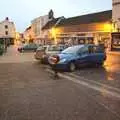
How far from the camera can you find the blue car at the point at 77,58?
2348 centimetres

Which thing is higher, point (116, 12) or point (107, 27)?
point (116, 12)

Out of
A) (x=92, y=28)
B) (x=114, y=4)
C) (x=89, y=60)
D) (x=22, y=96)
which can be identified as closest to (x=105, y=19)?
(x=92, y=28)

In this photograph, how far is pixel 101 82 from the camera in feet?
56.2

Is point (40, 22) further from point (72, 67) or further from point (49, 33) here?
point (72, 67)

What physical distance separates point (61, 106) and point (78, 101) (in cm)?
99

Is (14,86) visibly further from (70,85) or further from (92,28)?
(92,28)

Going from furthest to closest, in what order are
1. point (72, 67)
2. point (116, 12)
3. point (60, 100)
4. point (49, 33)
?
point (49, 33), point (116, 12), point (72, 67), point (60, 100)

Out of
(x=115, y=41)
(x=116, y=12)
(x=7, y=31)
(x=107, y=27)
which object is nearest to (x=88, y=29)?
(x=107, y=27)

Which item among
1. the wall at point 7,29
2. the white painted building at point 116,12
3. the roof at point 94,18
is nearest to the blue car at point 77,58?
the white painted building at point 116,12

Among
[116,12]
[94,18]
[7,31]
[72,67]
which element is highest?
[116,12]

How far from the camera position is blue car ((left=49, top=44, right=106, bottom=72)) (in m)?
23.5

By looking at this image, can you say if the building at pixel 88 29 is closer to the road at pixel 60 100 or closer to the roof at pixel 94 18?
the roof at pixel 94 18

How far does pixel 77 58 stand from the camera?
78.7ft

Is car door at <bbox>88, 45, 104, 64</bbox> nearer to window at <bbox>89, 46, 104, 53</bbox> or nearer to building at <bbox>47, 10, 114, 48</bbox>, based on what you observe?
window at <bbox>89, 46, 104, 53</bbox>
